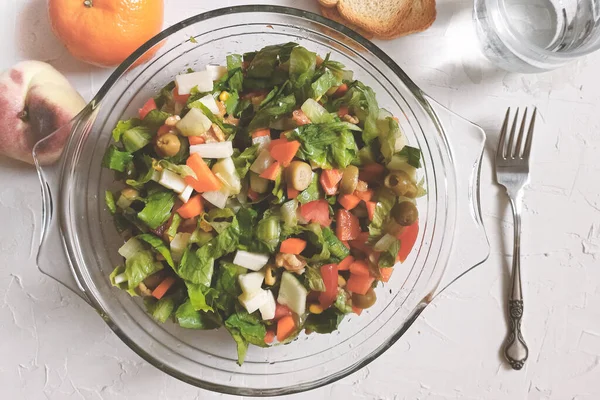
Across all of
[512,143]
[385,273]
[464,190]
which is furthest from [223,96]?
[512,143]

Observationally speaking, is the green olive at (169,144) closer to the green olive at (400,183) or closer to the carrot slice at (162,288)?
the carrot slice at (162,288)

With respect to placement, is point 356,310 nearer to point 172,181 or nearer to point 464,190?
point 464,190

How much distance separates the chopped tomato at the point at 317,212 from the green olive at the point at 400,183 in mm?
189

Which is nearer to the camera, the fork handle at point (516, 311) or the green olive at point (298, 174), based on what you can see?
the green olive at point (298, 174)

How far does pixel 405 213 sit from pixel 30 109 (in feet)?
3.93

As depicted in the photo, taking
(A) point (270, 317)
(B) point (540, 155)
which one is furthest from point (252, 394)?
(B) point (540, 155)

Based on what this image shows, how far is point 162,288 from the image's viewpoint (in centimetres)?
161

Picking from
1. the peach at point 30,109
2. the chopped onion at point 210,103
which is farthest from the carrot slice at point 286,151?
the peach at point 30,109

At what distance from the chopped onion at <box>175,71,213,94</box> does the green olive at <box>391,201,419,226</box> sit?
64 cm

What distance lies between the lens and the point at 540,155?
1940 millimetres

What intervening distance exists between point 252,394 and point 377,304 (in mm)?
489

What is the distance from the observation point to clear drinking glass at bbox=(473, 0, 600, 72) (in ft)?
5.98

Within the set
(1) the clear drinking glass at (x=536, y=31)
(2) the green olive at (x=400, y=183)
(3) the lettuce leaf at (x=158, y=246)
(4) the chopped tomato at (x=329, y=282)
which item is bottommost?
(3) the lettuce leaf at (x=158, y=246)

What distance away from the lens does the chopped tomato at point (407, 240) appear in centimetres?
166
